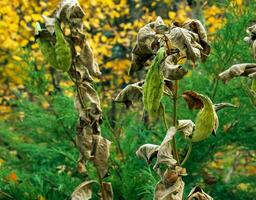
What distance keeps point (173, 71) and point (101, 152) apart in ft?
1.17

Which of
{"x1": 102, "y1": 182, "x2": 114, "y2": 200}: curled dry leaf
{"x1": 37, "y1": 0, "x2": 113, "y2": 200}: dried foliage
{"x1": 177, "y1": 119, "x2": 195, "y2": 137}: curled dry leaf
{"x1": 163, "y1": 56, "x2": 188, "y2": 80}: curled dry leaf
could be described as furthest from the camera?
{"x1": 102, "y1": 182, "x2": 114, "y2": 200}: curled dry leaf

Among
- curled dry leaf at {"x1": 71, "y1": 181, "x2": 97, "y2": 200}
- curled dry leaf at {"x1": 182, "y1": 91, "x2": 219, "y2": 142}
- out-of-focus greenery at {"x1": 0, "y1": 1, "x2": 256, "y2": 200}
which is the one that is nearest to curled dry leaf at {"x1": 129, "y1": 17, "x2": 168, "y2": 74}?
curled dry leaf at {"x1": 182, "y1": 91, "x2": 219, "y2": 142}

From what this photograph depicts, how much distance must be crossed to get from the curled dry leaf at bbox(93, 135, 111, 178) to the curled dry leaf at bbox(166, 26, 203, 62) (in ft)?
1.16

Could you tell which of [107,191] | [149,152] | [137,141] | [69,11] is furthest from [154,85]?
[137,141]

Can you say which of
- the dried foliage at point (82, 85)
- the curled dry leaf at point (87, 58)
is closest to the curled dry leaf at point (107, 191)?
the dried foliage at point (82, 85)

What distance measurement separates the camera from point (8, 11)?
572 cm

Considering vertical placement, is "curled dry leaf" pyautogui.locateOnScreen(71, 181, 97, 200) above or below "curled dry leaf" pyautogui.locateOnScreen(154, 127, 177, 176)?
below

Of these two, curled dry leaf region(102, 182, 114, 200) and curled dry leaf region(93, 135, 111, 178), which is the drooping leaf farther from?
curled dry leaf region(102, 182, 114, 200)

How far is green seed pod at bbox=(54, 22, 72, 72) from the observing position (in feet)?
4.00

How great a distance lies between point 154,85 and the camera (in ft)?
3.53

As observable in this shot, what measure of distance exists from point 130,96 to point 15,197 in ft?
3.13

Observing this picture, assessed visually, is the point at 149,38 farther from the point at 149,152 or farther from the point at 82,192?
the point at 82,192

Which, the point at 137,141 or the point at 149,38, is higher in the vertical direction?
the point at 149,38

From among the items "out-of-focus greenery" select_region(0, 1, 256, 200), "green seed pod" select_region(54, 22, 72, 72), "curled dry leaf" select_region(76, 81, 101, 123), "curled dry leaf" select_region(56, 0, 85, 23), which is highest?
"curled dry leaf" select_region(56, 0, 85, 23)
